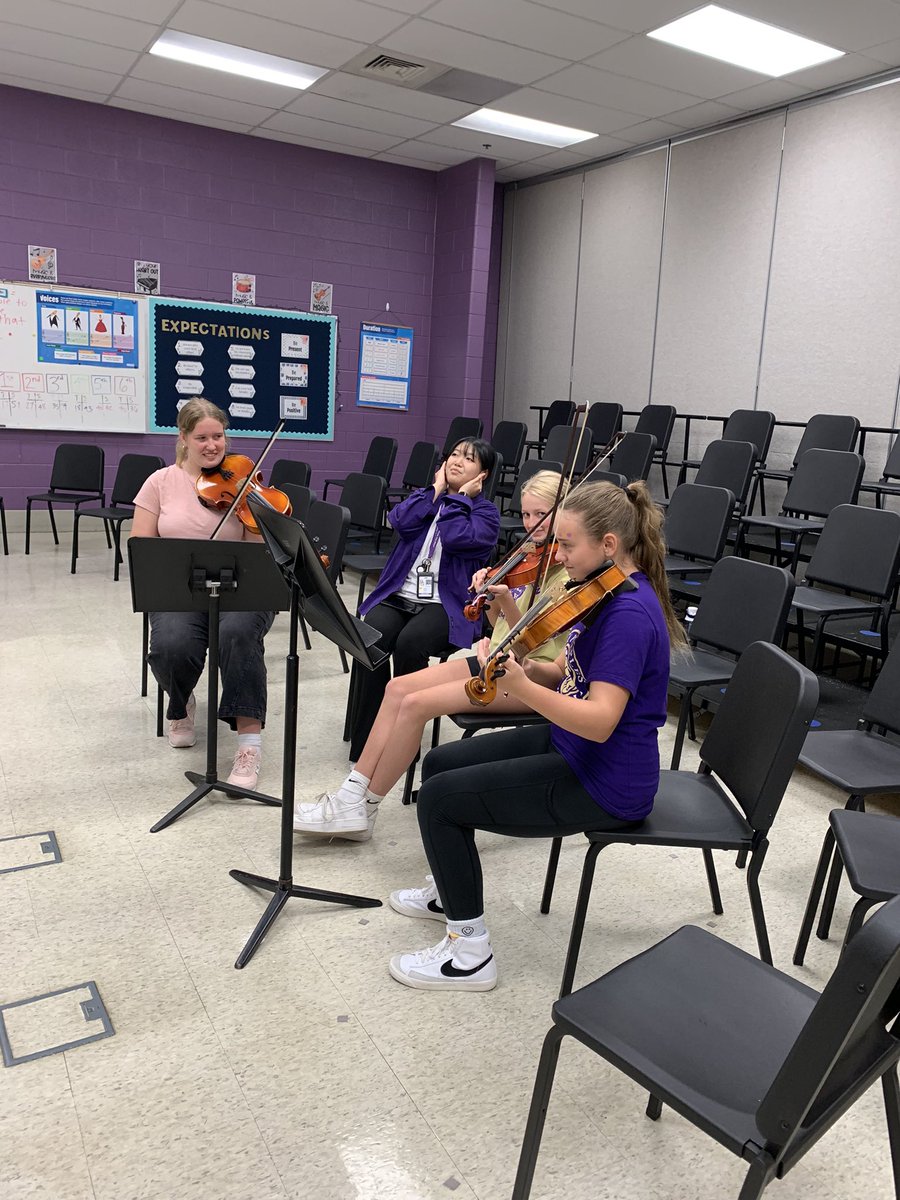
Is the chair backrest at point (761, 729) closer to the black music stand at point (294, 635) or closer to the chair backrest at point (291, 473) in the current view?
the black music stand at point (294, 635)

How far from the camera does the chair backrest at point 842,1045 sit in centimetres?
89

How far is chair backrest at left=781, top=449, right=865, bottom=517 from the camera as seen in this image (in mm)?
4500

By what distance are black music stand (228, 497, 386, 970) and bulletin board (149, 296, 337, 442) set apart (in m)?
5.25

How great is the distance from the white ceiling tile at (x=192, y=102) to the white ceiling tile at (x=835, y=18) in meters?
3.60

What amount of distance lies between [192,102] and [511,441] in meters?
3.35

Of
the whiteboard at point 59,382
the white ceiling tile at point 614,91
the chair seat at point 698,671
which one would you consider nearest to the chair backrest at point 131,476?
the whiteboard at point 59,382

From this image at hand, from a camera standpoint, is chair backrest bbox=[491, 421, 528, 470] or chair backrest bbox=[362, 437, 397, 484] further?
chair backrest bbox=[491, 421, 528, 470]

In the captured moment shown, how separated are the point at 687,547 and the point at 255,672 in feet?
6.98

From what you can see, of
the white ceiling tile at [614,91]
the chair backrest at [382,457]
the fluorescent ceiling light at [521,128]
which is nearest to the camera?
the white ceiling tile at [614,91]

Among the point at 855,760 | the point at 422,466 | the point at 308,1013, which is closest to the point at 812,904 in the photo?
the point at 855,760

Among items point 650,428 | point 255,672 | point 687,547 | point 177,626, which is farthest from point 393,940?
point 650,428

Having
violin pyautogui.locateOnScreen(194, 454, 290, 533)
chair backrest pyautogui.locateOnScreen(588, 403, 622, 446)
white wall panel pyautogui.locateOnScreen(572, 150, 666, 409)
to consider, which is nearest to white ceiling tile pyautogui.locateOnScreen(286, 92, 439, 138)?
white wall panel pyautogui.locateOnScreen(572, 150, 666, 409)

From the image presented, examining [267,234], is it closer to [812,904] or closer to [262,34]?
[262,34]

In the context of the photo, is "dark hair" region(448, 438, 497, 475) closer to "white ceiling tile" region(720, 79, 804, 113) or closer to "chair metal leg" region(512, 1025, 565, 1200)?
"chair metal leg" region(512, 1025, 565, 1200)
